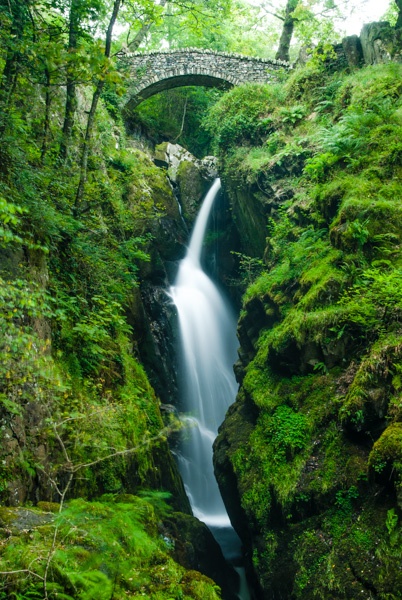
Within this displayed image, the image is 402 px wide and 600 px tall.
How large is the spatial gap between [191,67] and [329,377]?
51.6 feet

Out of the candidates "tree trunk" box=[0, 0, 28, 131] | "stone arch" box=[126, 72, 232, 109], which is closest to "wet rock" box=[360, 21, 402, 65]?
"stone arch" box=[126, 72, 232, 109]

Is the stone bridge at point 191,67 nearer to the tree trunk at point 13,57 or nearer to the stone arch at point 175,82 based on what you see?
the stone arch at point 175,82

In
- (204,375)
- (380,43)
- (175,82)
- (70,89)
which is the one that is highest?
(175,82)

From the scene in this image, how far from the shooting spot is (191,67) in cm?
1736

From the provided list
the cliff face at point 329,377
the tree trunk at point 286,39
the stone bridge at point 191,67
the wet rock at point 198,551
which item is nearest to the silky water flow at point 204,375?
the wet rock at point 198,551

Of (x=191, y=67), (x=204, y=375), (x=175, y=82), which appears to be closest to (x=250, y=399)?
(x=204, y=375)

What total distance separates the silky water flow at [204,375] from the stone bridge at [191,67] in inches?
179

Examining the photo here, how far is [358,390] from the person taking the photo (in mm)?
4812

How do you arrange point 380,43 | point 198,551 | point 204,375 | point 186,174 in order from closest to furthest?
1. point 198,551
2. point 380,43
3. point 204,375
4. point 186,174

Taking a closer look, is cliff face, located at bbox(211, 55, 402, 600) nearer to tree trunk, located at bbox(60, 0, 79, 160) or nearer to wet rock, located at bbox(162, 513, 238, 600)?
wet rock, located at bbox(162, 513, 238, 600)

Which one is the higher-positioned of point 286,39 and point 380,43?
point 286,39

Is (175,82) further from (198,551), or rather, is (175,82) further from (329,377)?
(198,551)

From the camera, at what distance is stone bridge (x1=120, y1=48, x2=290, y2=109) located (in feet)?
56.7

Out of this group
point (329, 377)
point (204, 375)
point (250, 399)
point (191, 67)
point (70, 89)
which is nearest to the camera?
point (329, 377)
